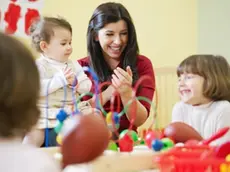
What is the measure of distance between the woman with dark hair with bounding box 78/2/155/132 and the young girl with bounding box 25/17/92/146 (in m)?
0.10

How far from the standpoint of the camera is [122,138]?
1023 mm

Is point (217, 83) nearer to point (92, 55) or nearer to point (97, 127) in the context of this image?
point (92, 55)

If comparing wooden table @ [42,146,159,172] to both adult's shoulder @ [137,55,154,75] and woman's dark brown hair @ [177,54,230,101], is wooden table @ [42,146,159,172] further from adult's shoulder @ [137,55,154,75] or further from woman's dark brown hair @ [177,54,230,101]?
adult's shoulder @ [137,55,154,75]

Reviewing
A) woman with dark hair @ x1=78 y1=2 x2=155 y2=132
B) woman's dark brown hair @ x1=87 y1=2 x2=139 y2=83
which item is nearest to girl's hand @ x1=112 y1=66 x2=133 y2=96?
woman with dark hair @ x1=78 y1=2 x2=155 y2=132

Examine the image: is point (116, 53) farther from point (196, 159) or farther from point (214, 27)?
point (214, 27)

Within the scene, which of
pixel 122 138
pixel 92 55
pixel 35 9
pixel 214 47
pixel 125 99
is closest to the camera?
pixel 122 138

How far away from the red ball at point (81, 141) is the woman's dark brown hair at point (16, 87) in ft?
0.28

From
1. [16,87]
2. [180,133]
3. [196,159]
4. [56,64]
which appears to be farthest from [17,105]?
[56,64]

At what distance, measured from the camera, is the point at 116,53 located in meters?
1.56

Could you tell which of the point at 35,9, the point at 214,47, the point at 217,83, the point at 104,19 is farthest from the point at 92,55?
the point at 214,47

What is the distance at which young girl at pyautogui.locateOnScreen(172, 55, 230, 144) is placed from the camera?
1361mm

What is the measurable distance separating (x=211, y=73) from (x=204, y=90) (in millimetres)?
63

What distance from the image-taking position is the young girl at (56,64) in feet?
4.48

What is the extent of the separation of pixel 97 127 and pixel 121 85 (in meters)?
0.57
